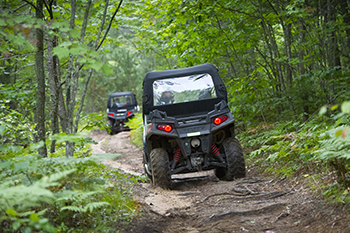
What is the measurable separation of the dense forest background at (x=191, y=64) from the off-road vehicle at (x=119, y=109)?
22.0 feet

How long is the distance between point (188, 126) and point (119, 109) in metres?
14.9

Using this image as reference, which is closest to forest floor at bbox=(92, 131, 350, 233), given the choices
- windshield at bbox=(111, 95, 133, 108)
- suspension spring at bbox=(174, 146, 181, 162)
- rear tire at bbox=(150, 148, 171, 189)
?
rear tire at bbox=(150, 148, 171, 189)

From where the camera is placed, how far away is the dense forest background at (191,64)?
313cm

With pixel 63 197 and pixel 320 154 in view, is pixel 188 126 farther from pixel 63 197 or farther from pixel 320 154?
pixel 63 197

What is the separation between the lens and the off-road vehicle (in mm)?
20275

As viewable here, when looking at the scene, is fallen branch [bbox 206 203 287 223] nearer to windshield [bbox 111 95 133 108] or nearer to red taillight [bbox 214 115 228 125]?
red taillight [bbox 214 115 228 125]

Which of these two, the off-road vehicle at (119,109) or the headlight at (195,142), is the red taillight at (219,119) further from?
the off-road vehicle at (119,109)

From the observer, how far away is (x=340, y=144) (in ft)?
10.7

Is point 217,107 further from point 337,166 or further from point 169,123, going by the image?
point 337,166

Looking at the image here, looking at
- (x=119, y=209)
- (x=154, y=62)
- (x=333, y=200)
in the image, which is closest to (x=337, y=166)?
(x=333, y=200)

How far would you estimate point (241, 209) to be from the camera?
4.06 m

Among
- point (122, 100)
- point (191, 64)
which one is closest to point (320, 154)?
point (191, 64)

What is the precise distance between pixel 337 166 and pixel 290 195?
3.70 feet

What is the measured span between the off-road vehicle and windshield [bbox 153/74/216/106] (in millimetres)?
13891
